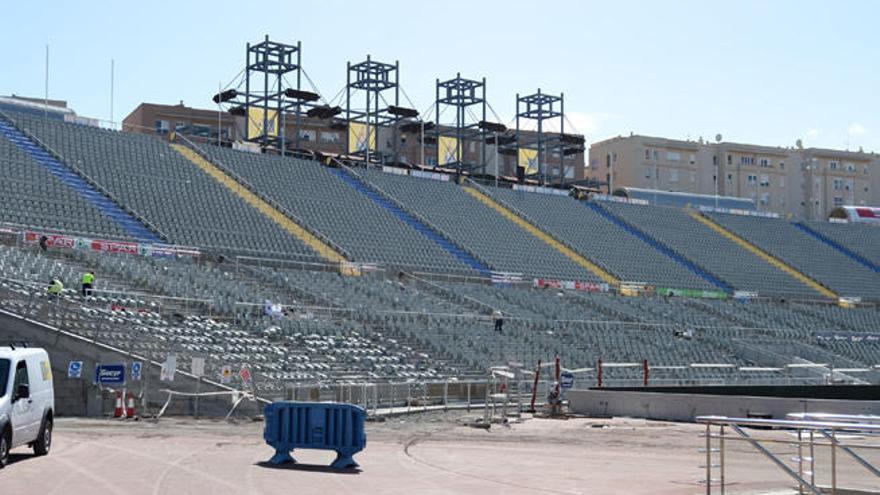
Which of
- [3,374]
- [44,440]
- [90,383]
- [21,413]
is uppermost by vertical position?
[3,374]

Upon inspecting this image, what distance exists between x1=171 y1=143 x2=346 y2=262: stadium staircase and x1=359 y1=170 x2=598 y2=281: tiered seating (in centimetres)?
838

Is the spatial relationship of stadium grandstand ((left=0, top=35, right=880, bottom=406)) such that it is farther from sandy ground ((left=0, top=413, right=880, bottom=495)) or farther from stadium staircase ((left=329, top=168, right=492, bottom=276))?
sandy ground ((left=0, top=413, right=880, bottom=495))

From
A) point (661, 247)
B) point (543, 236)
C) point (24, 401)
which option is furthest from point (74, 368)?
point (661, 247)

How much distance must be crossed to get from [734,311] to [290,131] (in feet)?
193

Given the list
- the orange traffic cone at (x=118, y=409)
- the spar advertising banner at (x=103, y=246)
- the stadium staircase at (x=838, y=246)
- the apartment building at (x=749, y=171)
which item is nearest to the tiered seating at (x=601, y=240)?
the stadium staircase at (x=838, y=246)

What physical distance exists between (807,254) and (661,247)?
1184cm

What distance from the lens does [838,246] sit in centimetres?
7394

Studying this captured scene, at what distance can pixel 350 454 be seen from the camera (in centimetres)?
1727

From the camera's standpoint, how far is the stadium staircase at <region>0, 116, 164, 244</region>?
41.5 metres

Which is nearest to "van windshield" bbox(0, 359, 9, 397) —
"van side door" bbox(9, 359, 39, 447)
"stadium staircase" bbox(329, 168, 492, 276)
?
"van side door" bbox(9, 359, 39, 447)

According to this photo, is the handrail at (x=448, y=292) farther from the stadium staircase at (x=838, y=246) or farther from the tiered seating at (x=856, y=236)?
the tiered seating at (x=856, y=236)

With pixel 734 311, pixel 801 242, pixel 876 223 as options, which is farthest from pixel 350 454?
pixel 876 223

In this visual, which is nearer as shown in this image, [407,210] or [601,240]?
[407,210]

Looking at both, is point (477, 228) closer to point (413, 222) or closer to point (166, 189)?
point (413, 222)
